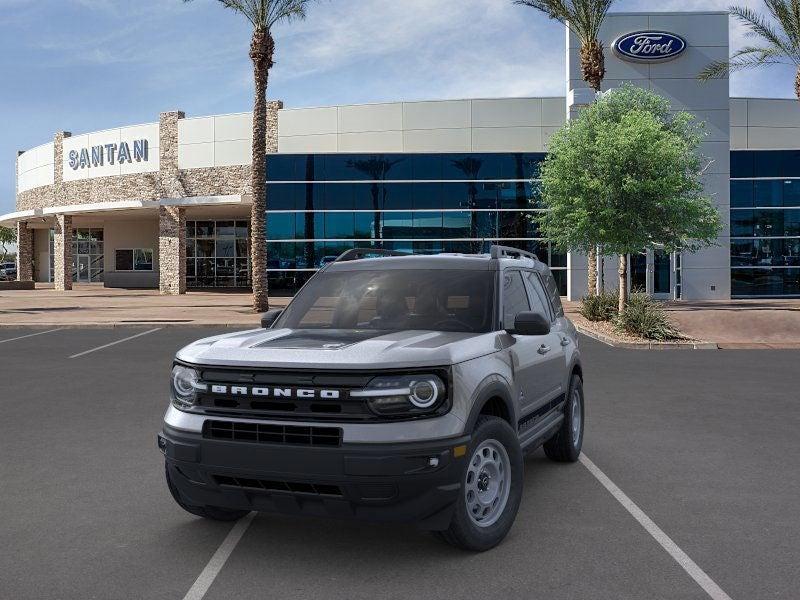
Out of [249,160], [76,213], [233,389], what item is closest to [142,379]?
[233,389]

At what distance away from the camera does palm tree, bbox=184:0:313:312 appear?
83.9ft

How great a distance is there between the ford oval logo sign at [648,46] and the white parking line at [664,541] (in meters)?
30.8

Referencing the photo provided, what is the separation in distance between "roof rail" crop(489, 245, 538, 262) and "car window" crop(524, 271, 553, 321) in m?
0.22

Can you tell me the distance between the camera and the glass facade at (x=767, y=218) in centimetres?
3550

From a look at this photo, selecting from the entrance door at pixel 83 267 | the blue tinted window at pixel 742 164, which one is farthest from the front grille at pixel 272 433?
the entrance door at pixel 83 267

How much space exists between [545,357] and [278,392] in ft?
8.03

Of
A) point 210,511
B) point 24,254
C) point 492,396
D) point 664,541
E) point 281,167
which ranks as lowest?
point 664,541

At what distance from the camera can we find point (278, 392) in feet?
13.4

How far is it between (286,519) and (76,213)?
46.0 metres

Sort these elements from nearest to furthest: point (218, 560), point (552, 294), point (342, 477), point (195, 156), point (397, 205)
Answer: point (342, 477) < point (218, 560) < point (552, 294) < point (397, 205) < point (195, 156)

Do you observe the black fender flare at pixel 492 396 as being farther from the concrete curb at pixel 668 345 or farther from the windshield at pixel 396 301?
the concrete curb at pixel 668 345

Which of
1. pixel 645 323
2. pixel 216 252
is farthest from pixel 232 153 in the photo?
pixel 645 323

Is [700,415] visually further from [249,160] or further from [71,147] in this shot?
[71,147]

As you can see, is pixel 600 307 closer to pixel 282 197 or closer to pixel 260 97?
pixel 260 97
